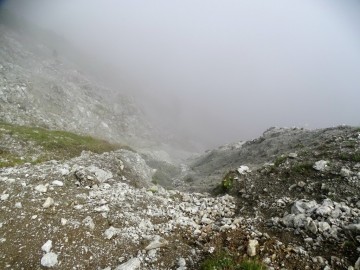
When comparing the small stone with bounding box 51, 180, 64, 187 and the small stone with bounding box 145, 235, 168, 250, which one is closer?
the small stone with bounding box 145, 235, 168, 250

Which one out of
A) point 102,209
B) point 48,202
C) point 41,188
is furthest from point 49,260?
point 41,188

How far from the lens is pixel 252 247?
39.2 feet

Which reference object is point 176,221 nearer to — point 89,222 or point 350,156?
point 89,222

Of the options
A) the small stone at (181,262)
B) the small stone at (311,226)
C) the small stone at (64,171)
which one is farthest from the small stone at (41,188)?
the small stone at (311,226)

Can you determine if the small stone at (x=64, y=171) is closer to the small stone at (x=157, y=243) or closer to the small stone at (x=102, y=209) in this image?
the small stone at (x=102, y=209)

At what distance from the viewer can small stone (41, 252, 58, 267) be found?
38.9 feet

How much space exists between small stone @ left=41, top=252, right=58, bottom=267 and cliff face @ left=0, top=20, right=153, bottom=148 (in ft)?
158

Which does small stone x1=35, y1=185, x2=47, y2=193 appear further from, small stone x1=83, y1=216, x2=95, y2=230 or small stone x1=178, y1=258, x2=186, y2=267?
small stone x1=178, y1=258, x2=186, y2=267

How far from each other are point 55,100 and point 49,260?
233 feet

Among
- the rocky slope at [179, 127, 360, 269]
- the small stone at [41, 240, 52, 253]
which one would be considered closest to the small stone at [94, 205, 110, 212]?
the small stone at [41, 240, 52, 253]

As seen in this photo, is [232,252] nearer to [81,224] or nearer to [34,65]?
[81,224]

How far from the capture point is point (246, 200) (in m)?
19.1

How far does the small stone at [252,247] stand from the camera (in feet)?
38.3

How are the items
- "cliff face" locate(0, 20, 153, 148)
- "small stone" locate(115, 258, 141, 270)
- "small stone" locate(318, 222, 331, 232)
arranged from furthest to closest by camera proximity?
"cliff face" locate(0, 20, 153, 148)
"small stone" locate(318, 222, 331, 232)
"small stone" locate(115, 258, 141, 270)
